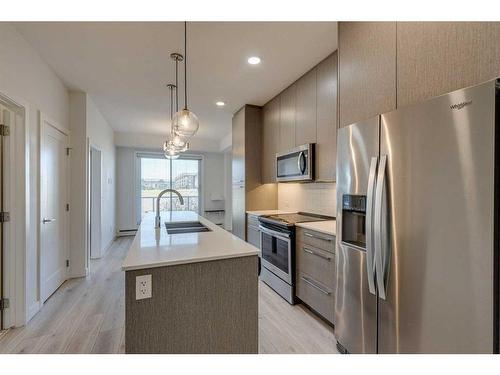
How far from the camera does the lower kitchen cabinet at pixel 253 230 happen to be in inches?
135

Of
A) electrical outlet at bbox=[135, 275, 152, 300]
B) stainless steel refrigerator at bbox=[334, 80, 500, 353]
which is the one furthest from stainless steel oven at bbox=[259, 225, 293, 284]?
electrical outlet at bbox=[135, 275, 152, 300]

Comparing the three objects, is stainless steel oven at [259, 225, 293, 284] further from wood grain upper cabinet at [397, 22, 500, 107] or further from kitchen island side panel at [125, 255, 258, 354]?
wood grain upper cabinet at [397, 22, 500, 107]

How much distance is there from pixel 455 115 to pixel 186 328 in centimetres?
178

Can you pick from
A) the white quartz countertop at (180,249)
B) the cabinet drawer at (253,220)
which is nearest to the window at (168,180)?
the cabinet drawer at (253,220)

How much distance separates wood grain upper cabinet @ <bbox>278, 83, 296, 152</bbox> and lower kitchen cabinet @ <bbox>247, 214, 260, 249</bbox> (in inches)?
43.0

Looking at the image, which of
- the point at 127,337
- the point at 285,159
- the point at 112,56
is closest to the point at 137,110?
the point at 112,56

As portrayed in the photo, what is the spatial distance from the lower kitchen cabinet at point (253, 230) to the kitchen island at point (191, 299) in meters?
1.85

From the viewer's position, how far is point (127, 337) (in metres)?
1.25

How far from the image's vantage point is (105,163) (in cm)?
497

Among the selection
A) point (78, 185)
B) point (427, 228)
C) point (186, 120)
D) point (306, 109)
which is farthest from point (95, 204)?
point (427, 228)

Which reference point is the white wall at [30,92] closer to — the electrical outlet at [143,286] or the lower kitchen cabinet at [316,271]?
the electrical outlet at [143,286]

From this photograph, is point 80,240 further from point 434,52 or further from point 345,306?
point 434,52
